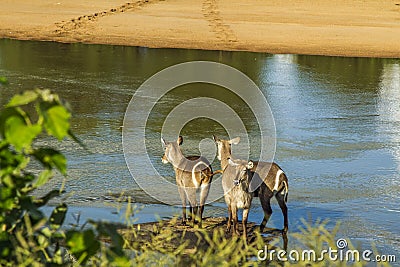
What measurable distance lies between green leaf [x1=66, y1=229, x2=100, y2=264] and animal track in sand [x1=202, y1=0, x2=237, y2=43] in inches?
901

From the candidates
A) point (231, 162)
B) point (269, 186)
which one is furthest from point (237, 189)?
point (269, 186)

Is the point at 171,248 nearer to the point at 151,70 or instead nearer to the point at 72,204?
the point at 72,204

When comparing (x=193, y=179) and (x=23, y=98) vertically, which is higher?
(x=23, y=98)

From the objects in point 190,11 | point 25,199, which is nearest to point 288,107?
point 25,199

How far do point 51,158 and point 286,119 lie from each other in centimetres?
1216

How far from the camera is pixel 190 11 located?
32406mm

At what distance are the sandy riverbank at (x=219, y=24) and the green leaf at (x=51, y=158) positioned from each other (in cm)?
2196

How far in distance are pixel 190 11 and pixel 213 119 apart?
17.6 meters

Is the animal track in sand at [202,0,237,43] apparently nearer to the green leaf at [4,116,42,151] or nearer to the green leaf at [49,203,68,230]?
the green leaf at [49,203,68,230]

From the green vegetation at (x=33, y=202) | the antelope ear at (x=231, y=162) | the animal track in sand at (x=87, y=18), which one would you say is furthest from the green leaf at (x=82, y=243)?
the animal track in sand at (x=87, y=18)

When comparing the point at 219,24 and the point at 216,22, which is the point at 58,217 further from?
the point at 216,22

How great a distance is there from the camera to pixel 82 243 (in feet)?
12.4

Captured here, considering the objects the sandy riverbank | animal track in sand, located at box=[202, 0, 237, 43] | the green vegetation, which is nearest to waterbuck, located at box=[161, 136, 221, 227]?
the green vegetation

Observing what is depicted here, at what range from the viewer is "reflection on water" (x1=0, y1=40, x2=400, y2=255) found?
33.6 ft
